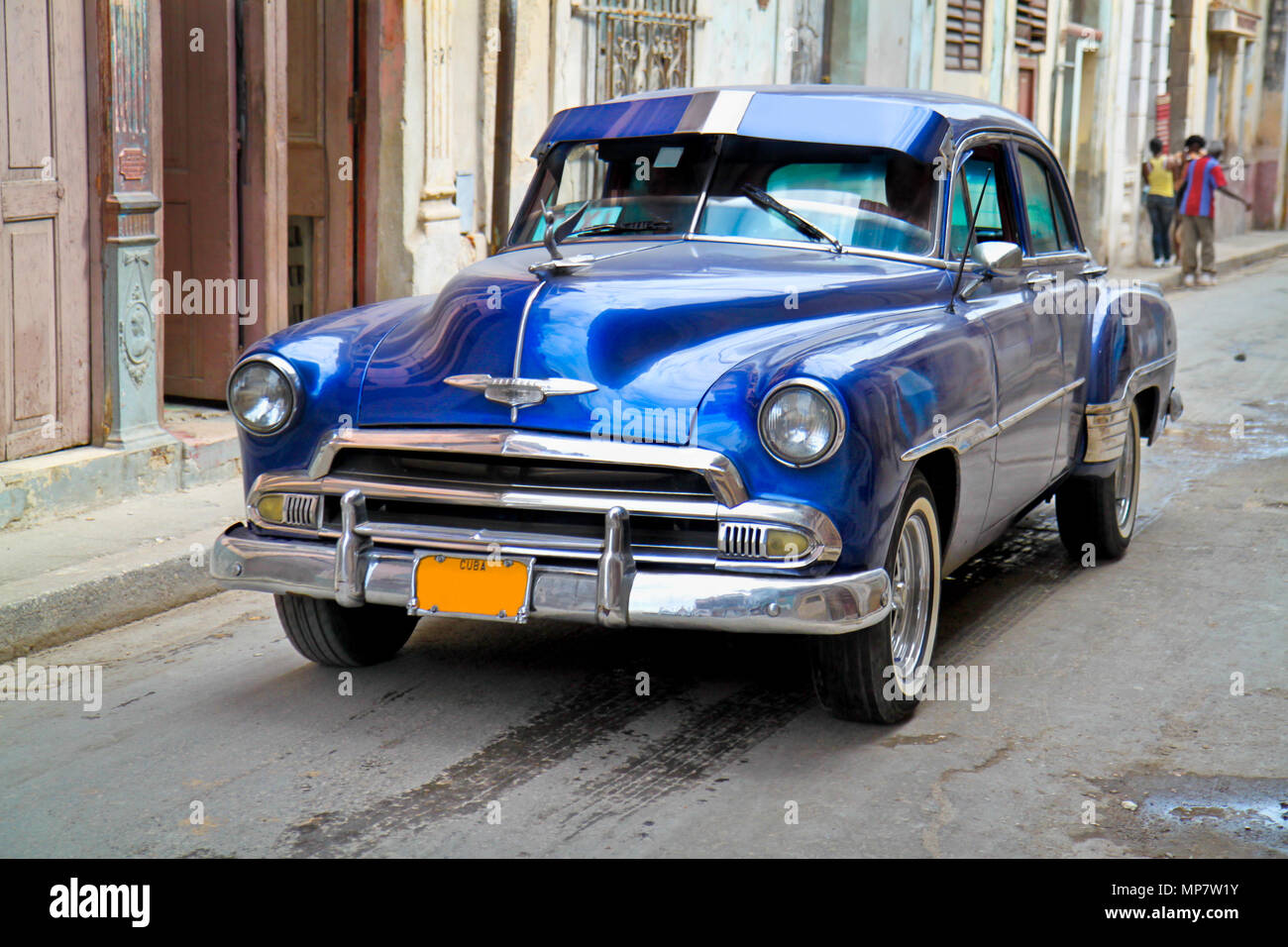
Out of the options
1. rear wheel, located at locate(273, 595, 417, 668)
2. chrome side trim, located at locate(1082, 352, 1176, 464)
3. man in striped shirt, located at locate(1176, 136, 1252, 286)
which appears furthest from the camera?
man in striped shirt, located at locate(1176, 136, 1252, 286)

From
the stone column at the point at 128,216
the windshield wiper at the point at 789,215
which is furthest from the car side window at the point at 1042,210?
the stone column at the point at 128,216

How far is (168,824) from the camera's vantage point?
371 cm

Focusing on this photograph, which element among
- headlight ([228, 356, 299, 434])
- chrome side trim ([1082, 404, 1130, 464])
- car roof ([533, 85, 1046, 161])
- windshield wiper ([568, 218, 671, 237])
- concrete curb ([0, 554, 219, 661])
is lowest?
concrete curb ([0, 554, 219, 661])

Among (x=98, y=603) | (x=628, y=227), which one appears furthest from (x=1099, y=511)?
(x=98, y=603)

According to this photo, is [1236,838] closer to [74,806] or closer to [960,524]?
[960,524]

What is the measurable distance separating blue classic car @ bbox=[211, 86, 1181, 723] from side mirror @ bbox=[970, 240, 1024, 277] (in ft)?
A: 0.05

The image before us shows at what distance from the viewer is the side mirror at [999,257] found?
15.9 feet

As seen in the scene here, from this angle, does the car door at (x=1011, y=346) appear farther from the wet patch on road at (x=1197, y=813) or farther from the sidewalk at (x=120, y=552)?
the sidewalk at (x=120, y=552)

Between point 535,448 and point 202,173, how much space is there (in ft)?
17.3

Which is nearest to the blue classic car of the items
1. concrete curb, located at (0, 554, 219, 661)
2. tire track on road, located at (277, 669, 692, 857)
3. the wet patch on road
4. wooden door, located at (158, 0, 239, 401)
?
tire track on road, located at (277, 669, 692, 857)

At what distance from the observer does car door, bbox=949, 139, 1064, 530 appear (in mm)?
5047

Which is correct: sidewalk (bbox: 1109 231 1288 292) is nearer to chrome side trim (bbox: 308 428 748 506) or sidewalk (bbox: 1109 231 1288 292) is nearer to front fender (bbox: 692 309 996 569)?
front fender (bbox: 692 309 996 569)

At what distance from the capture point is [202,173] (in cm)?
862

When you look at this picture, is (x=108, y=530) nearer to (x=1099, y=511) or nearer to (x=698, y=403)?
(x=698, y=403)
